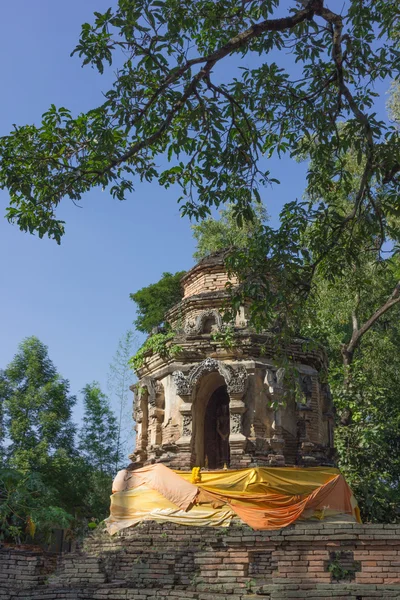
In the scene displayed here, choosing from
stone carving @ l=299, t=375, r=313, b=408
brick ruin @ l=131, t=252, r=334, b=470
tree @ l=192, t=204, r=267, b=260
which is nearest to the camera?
brick ruin @ l=131, t=252, r=334, b=470

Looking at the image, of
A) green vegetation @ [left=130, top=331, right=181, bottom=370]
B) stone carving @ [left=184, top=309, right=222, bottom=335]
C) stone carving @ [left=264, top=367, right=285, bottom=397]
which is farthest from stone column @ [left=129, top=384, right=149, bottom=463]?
stone carving @ [left=264, top=367, right=285, bottom=397]

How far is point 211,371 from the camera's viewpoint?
14.0 m

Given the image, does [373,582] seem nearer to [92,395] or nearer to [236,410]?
[236,410]

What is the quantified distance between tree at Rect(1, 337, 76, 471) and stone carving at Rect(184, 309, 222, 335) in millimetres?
9285

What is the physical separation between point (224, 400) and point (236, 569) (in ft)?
26.5

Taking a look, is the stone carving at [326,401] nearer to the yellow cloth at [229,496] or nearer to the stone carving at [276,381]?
the stone carving at [276,381]

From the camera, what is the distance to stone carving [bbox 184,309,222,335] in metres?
14.6

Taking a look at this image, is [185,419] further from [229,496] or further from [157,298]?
[157,298]

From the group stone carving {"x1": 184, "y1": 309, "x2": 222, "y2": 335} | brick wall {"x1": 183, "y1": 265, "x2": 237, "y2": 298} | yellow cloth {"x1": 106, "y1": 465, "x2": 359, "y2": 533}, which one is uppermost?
brick wall {"x1": 183, "y1": 265, "x2": 237, "y2": 298}

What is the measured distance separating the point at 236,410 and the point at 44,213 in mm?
7300

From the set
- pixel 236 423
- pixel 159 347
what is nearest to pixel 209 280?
pixel 159 347

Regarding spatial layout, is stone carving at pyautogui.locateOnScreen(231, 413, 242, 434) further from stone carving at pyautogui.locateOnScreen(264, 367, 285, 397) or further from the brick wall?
the brick wall

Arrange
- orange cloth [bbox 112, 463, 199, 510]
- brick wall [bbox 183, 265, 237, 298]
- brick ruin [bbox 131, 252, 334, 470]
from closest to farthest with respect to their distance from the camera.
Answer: orange cloth [bbox 112, 463, 199, 510], brick ruin [bbox 131, 252, 334, 470], brick wall [bbox 183, 265, 237, 298]

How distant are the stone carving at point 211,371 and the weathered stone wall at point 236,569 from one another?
357 cm
